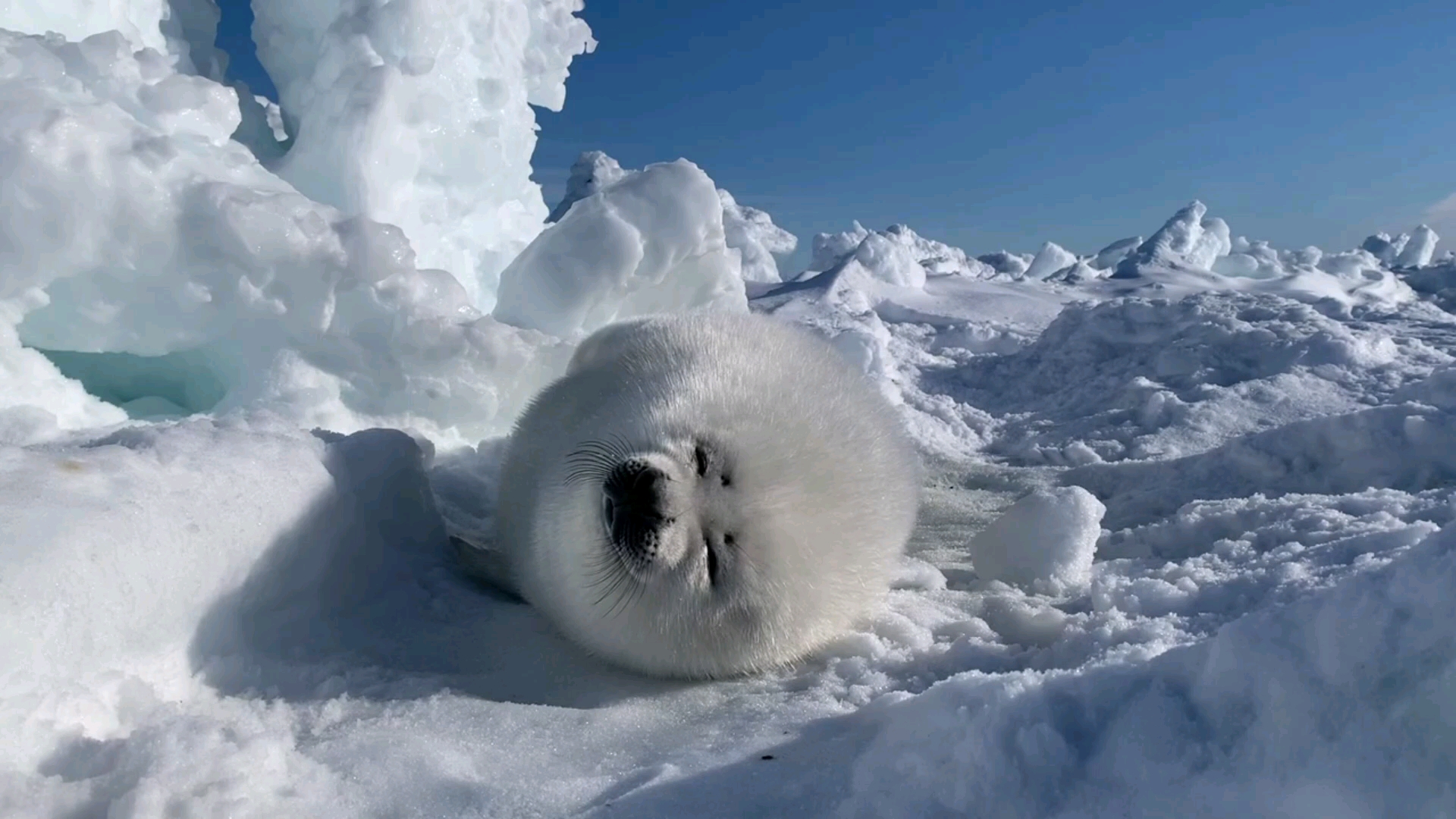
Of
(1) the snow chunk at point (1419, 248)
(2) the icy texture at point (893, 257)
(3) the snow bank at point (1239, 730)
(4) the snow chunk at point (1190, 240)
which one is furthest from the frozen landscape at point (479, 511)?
(1) the snow chunk at point (1419, 248)

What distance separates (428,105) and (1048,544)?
185 inches

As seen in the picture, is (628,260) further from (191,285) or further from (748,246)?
(748,246)

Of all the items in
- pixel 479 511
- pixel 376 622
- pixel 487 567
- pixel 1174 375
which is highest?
pixel 1174 375

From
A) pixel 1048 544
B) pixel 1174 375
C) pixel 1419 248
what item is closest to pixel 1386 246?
pixel 1419 248

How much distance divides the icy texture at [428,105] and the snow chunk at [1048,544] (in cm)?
424

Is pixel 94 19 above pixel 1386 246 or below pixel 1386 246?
below

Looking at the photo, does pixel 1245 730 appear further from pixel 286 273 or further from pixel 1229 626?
pixel 286 273

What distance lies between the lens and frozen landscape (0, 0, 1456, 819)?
4.95ft

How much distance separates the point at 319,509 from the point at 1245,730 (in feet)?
7.33

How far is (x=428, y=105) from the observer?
607 centimetres

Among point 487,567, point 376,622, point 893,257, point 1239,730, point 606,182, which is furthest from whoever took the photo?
point 606,182

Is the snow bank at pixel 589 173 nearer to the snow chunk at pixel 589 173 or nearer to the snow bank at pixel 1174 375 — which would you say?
the snow chunk at pixel 589 173

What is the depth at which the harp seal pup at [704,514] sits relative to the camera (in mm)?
2418

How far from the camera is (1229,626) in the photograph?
4.90ft
